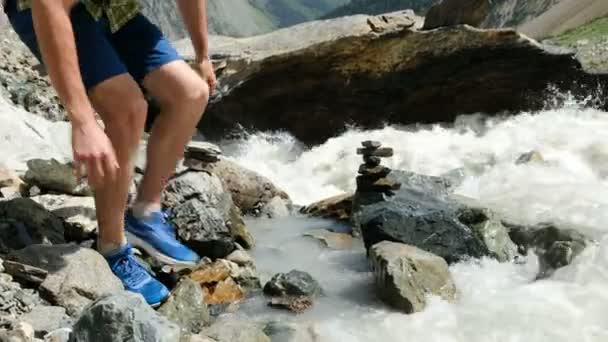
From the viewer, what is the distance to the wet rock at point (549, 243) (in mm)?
6627

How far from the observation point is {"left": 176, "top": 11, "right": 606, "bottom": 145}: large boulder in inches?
679

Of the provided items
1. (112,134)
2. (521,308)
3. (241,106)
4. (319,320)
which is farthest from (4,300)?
(241,106)

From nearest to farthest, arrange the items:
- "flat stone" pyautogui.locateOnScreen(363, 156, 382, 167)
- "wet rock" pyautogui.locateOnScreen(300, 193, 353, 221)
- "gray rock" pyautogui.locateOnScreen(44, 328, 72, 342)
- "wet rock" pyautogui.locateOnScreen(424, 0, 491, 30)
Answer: "gray rock" pyautogui.locateOnScreen(44, 328, 72, 342) < "flat stone" pyautogui.locateOnScreen(363, 156, 382, 167) < "wet rock" pyautogui.locateOnScreen(300, 193, 353, 221) < "wet rock" pyautogui.locateOnScreen(424, 0, 491, 30)

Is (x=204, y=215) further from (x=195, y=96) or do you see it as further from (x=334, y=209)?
(x=334, y=209)

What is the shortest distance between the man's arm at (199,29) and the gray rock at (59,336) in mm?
2446

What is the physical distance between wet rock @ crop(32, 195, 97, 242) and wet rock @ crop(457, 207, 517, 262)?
3815mm

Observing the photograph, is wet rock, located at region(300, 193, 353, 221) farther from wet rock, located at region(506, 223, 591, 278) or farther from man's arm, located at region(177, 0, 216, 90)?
man's arm, located at region(177, 0, 216, 90)

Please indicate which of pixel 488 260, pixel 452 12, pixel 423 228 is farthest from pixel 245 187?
pixel 452 12

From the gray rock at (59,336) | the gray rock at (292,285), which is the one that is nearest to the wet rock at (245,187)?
the gray rock at (292,285)

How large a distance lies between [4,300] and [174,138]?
1.67 metres

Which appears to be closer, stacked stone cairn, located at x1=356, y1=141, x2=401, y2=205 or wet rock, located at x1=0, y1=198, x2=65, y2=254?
wet rock, located at x1=0, y1=198, x2=65, y2=254

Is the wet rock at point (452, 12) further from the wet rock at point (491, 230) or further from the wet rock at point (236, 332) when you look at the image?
the wet rock at point (236, 332)

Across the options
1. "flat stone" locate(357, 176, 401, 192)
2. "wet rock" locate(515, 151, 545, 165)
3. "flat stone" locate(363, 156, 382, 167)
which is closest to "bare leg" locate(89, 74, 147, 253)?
"flat stone" locate(357, 176, 401, 192)

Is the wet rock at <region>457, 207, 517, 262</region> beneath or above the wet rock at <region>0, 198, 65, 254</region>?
beneath
